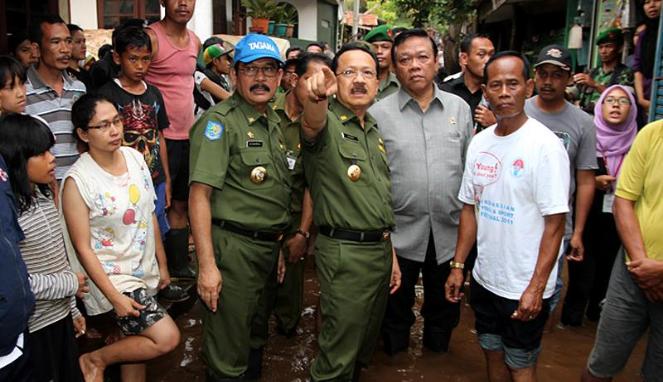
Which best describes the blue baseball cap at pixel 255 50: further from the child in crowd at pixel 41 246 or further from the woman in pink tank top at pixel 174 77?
the woman in pink tank top at pixel 174 77

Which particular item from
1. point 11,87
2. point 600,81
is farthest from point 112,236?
point 600,81

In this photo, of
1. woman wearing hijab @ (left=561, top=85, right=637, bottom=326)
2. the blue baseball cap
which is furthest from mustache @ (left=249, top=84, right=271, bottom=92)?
woman wearing hijab @ (left=561, top=85, right=637, bottom=326)

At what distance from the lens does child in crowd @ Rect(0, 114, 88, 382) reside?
2.24 meters

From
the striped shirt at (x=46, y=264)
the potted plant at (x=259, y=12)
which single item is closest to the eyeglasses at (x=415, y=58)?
the striped shirt at (x=46, y=264)

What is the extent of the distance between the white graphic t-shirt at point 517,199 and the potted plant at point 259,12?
31.5 ft

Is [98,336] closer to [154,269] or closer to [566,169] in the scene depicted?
[154,269]

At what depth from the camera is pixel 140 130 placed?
358 centimetres

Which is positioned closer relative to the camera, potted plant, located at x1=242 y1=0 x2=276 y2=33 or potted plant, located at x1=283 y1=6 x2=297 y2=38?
potted plant, located at x1=242 y1=0 x2=276 y2=33

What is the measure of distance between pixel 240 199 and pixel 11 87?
1.30 meters

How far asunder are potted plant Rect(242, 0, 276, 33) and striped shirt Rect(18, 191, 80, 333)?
32.0 ft

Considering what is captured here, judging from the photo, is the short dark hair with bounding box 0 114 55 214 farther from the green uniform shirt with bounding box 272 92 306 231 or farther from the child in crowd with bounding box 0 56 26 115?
the green uniform shirt with bounding box 272 92 306 231

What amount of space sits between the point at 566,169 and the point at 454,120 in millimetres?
1002

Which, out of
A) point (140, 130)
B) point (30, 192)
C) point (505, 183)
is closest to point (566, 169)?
point (505, 183)

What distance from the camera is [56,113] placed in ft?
10.7
